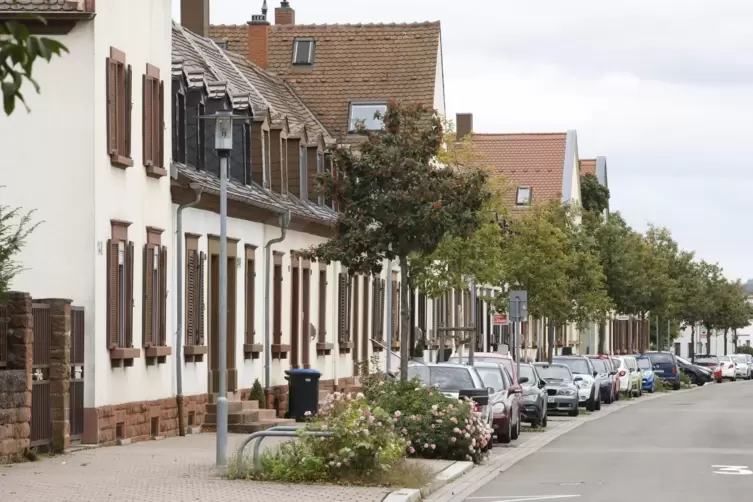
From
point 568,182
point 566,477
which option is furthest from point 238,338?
point 568,182

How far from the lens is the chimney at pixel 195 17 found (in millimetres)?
46375

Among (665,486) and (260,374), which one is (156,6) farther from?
(665,486)

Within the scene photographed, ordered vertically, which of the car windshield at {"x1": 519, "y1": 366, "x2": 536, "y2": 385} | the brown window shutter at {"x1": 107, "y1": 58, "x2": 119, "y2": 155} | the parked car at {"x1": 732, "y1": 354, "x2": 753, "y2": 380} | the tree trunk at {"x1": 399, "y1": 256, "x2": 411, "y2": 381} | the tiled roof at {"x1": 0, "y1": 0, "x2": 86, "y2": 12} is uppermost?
the tiled roof at {"x1": 0, "y1": 0, "x2": 86, "y2": 12}

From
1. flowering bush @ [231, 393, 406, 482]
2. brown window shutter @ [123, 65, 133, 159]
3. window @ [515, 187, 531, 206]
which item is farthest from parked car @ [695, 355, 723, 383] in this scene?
flowering bush @ [231, 393, 406, 482]

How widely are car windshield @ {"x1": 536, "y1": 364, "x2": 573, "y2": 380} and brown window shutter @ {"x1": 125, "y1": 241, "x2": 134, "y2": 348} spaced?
20.3 meters

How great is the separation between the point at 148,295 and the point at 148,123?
2.78 m

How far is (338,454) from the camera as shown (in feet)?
66.9

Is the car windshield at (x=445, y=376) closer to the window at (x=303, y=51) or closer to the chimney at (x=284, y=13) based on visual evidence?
the window at (x=303, y=51)

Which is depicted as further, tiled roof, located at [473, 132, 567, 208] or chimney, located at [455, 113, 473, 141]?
tiled roof, located at [473, 132, 567, 208]

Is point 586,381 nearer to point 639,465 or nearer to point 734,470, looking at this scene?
point 639,465

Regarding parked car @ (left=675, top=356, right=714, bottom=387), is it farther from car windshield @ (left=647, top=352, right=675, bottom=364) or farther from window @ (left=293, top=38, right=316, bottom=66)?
window @ (left=293, top=38, right=316, bottom=66)

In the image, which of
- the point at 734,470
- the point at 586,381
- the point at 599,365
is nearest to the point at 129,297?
the point at 734,470

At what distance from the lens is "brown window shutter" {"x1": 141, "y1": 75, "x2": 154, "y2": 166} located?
95.1ft

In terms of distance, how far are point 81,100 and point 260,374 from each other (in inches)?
483
